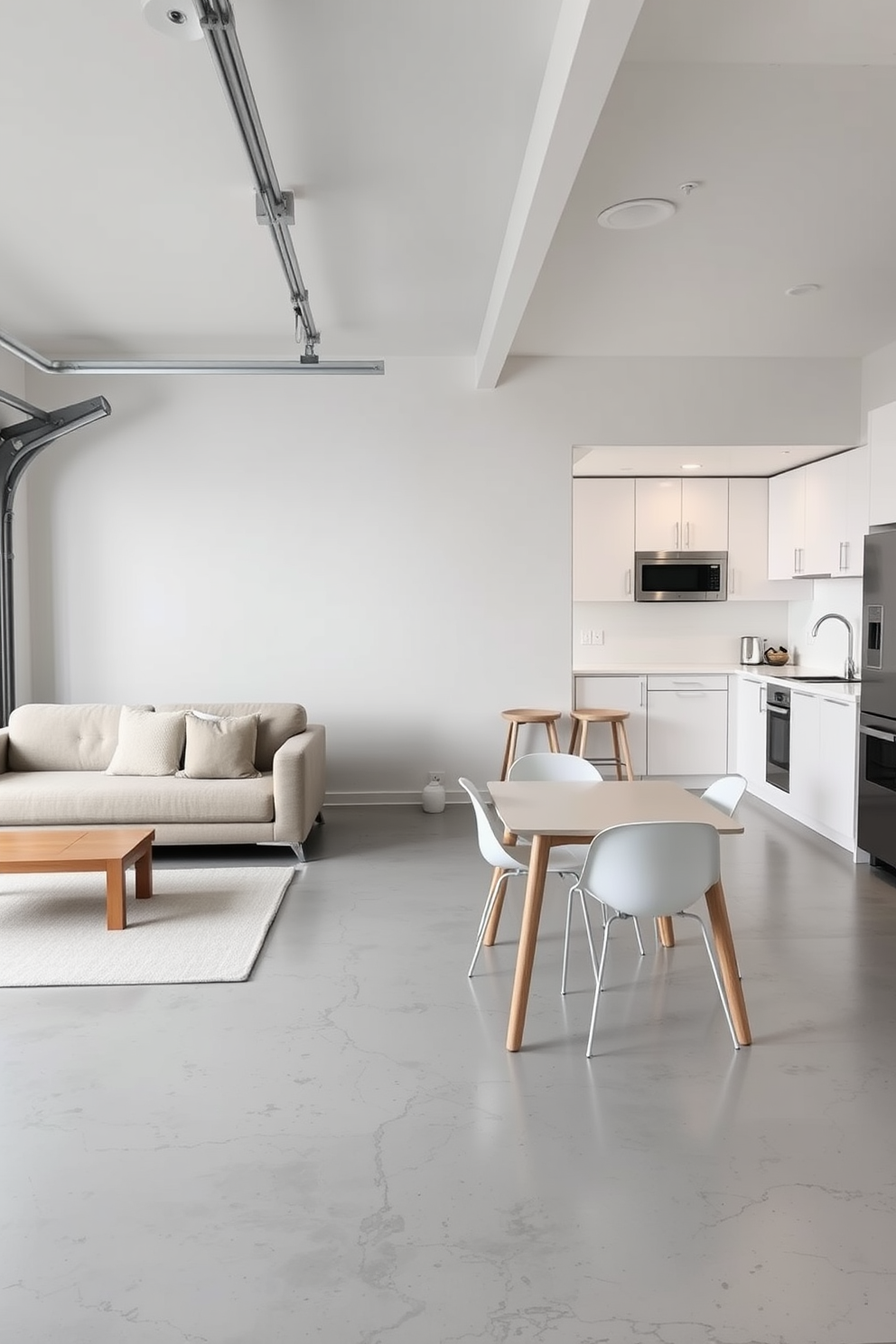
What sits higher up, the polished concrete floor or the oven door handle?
the oven door handle

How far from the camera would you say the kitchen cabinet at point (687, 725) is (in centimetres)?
733

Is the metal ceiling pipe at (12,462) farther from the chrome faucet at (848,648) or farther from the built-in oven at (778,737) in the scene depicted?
the chrome faucet at (848,648)

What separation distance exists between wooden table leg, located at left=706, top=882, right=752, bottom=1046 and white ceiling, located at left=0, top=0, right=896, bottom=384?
2367 mm

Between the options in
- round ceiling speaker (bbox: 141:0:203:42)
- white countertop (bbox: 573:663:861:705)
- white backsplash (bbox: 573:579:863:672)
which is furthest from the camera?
white backsplash (bbox: 573:579:863:672)

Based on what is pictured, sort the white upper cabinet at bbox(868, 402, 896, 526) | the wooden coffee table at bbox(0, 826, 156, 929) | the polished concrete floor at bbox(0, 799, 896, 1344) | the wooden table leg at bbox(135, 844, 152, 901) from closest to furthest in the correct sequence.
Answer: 1. the polished concrete floor at bbox(0, 799, 896, 1344)
2. the wooden coffee table at bbox(0, 826, 156, 929)
3. the wooden table leg at bbox(135, 844, 152, 901)
4. the white upper cabinet at bbox(868, 402, 896, 526)

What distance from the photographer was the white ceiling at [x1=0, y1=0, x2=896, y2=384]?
9.14 ft

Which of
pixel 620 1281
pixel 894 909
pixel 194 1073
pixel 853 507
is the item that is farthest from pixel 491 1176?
pixel 853 507

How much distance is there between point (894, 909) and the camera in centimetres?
439

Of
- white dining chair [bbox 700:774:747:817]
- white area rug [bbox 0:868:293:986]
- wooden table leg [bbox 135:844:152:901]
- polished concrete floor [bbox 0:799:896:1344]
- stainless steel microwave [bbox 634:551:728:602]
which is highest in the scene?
stainless steel microwave [bbox 634:551:728:602]

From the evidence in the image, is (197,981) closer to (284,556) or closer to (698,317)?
(284,556)

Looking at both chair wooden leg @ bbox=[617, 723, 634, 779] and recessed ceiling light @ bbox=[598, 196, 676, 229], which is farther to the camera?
chair wooden leg @ bbox=[617, 723, 634, 779]

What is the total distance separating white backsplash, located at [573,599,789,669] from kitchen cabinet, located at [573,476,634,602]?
33 centimetres

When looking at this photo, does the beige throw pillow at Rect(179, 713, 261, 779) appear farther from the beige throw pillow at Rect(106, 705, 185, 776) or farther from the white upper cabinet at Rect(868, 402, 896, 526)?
the white upper cabinet at Rect(868, 402, 896, 526)

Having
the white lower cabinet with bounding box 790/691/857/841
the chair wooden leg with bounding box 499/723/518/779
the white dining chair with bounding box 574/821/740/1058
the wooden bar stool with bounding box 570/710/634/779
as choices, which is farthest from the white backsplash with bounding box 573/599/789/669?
the white dining chair with bounding box 574/821/740/1058
